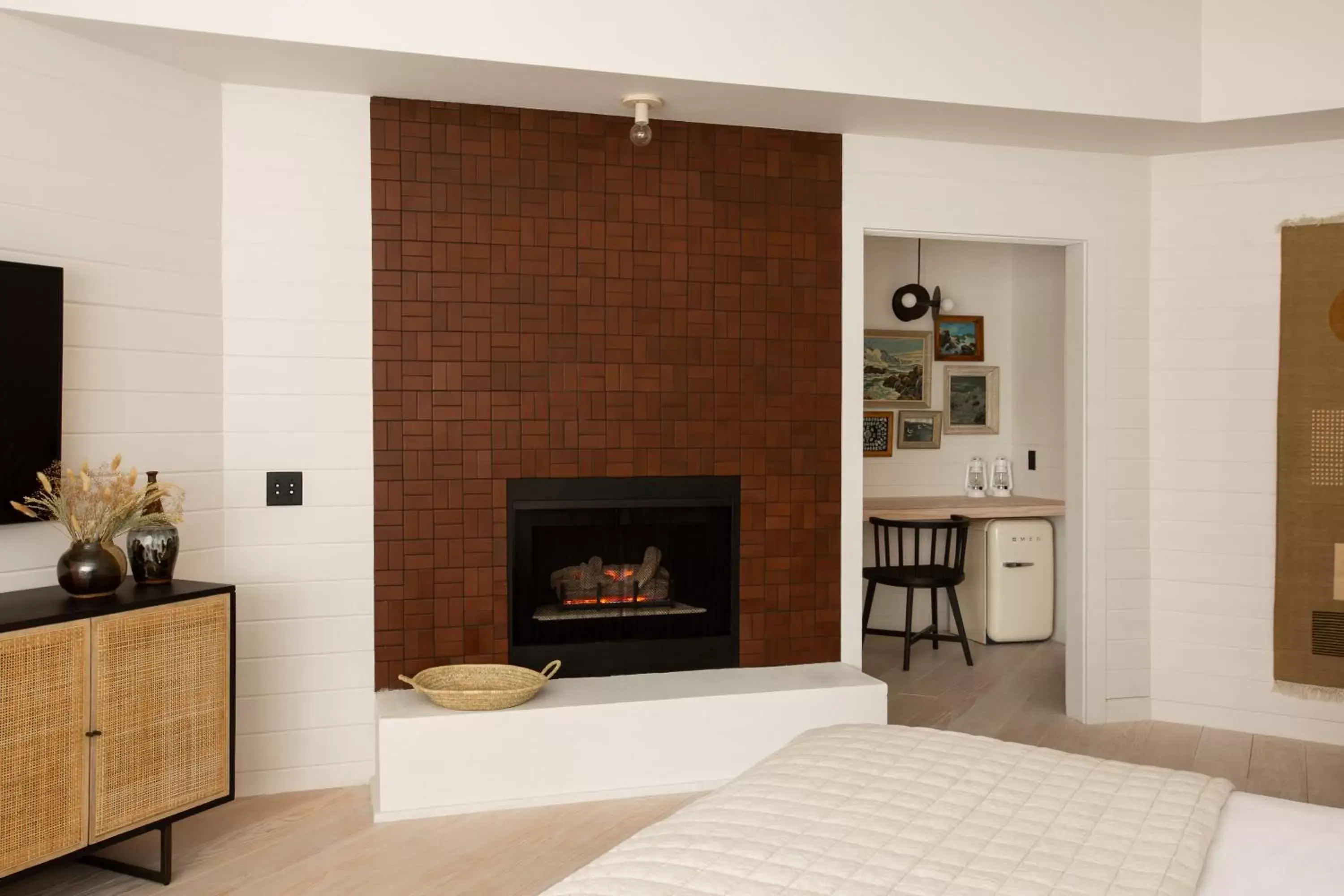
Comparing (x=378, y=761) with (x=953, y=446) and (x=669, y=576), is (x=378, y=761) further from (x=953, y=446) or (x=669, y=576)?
(x=953, y=446)

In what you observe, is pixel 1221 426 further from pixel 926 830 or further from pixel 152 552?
pixel 152 552

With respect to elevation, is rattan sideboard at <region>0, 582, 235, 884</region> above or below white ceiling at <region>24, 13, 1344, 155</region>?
below

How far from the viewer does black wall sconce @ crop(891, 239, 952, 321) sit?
6.03 m

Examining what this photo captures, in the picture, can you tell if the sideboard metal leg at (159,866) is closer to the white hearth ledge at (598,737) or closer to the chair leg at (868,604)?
the white hearth ledge at (598,737)

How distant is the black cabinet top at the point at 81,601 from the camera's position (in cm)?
262

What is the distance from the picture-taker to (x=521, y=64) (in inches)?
134

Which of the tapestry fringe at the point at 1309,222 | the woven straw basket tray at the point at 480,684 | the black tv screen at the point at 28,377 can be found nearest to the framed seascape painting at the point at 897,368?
the tapestry fringe at the point at 1309,222

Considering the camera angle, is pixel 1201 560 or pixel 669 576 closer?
pixel 669 576

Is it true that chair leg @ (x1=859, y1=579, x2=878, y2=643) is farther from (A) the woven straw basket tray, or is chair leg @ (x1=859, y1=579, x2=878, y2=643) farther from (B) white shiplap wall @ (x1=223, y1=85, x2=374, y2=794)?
(B) white shiplap wall @ (x1=223, y1=85, x2=374, y2=794)

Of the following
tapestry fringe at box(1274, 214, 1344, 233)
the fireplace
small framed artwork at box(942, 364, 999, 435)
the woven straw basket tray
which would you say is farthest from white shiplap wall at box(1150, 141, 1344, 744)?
the woven straw basket tray

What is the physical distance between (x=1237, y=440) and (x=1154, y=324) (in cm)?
58

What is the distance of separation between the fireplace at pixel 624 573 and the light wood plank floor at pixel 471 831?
0.61 m

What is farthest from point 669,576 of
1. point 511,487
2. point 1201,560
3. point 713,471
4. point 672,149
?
point 1201,560

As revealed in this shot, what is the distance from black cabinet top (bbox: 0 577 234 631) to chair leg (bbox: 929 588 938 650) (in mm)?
3715
